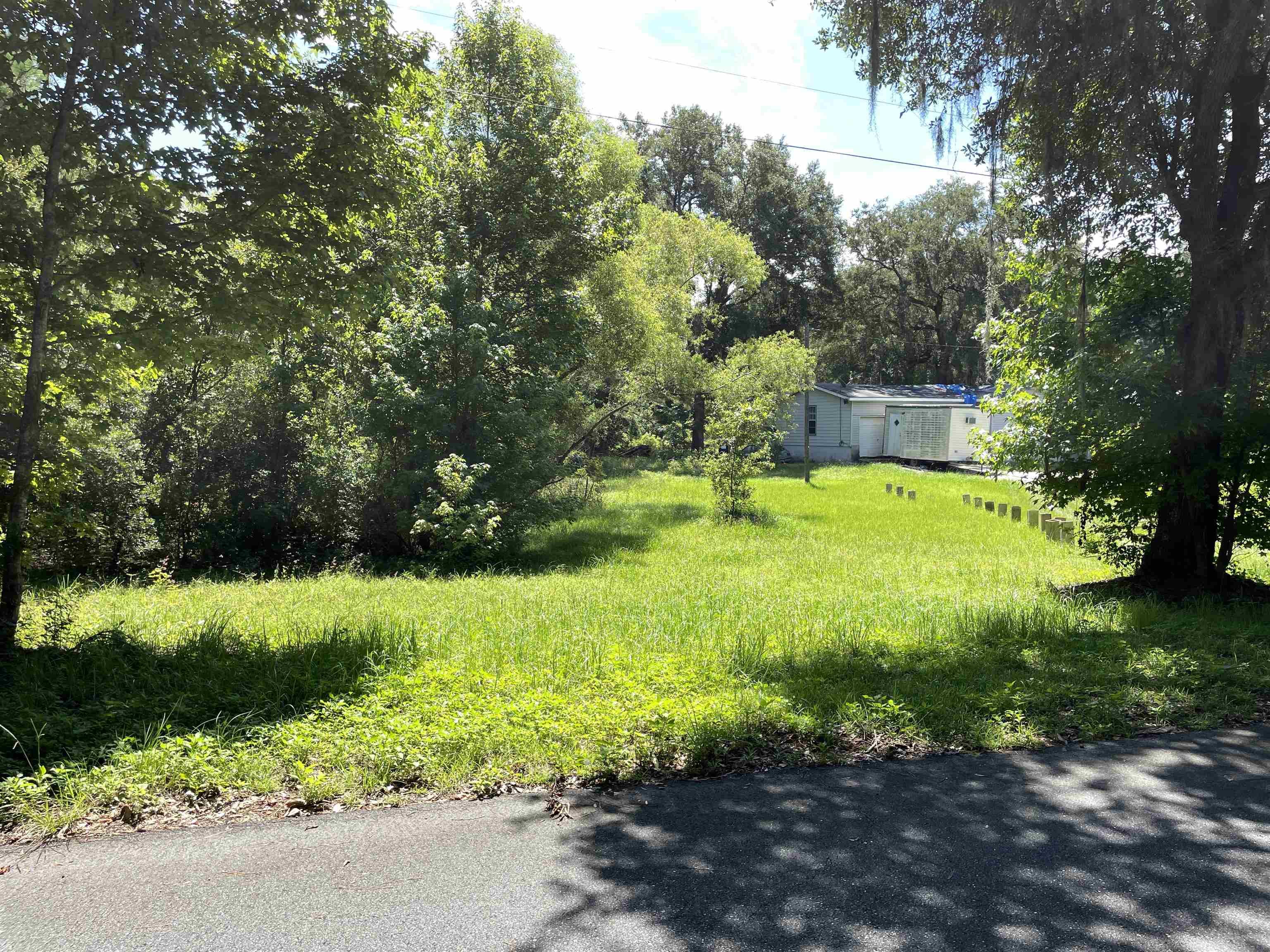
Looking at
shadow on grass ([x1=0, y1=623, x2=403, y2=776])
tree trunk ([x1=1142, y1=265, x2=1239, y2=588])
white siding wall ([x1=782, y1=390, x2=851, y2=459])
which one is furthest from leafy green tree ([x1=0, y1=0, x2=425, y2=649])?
white siding wall ([x1=782, y1=390, x2=851, y2=459])

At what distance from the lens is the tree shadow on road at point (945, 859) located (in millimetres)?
2787

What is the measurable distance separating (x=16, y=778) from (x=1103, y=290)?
10.7 m

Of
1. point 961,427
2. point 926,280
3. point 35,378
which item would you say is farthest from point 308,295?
point 926,280

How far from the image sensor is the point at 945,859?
3.29 m

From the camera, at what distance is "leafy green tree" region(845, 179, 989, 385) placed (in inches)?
1903

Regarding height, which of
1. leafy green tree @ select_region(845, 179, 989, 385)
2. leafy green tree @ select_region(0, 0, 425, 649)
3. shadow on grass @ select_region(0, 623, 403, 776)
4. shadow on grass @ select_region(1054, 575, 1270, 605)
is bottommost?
shadow on grass @ select_region(0, 623, 403, 776)

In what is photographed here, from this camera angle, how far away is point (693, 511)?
62.2 feet

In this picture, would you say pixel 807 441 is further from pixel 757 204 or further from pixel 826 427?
pixel 757 204

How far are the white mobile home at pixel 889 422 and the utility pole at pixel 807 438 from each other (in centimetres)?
17

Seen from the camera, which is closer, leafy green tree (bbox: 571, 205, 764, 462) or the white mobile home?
leafy green tree (bbox: 571, 205, 764, 462)

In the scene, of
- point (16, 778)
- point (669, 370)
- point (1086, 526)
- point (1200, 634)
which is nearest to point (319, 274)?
point (16, 778)

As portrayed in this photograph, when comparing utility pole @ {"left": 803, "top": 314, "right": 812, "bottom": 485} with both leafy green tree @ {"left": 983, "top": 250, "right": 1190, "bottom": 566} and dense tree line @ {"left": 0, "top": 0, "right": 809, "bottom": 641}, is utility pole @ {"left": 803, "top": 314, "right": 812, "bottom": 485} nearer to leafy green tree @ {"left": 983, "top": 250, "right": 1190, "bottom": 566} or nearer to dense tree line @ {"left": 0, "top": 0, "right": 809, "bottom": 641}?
dense tree line @ {"left": 0, "top": 0, "right": 809, "bottom": 641}

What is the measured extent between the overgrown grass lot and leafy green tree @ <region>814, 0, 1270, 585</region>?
186cm

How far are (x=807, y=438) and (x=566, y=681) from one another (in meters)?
24.7
